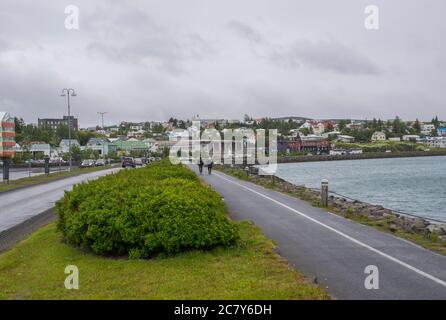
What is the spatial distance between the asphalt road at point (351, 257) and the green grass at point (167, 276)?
65 centimetres

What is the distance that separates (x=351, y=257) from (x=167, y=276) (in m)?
3.99

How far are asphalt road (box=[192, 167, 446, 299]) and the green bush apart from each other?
1.77 metres

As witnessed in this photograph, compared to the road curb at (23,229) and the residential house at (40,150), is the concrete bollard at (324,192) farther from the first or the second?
the residential house at (40,150)

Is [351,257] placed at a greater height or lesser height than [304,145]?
greater

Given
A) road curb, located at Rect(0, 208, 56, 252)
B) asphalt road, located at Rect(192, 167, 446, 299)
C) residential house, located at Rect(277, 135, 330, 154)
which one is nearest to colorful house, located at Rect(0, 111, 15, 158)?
road curb, located at Rect(0, 208, 56, 252)

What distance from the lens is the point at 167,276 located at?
29.6ft

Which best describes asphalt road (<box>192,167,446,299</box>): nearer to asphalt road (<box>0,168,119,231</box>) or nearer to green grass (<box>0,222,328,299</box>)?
green grass (<box>0,222,328,299</box>)

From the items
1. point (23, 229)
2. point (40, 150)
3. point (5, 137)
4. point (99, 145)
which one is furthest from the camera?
point (99, 145)

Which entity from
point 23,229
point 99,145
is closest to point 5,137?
point 99,145

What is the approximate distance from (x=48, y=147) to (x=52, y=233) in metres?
133

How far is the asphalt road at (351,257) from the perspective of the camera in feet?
27.9

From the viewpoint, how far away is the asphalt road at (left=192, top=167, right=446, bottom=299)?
8500 mm

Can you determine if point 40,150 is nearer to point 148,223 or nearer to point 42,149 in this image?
point 42,149
